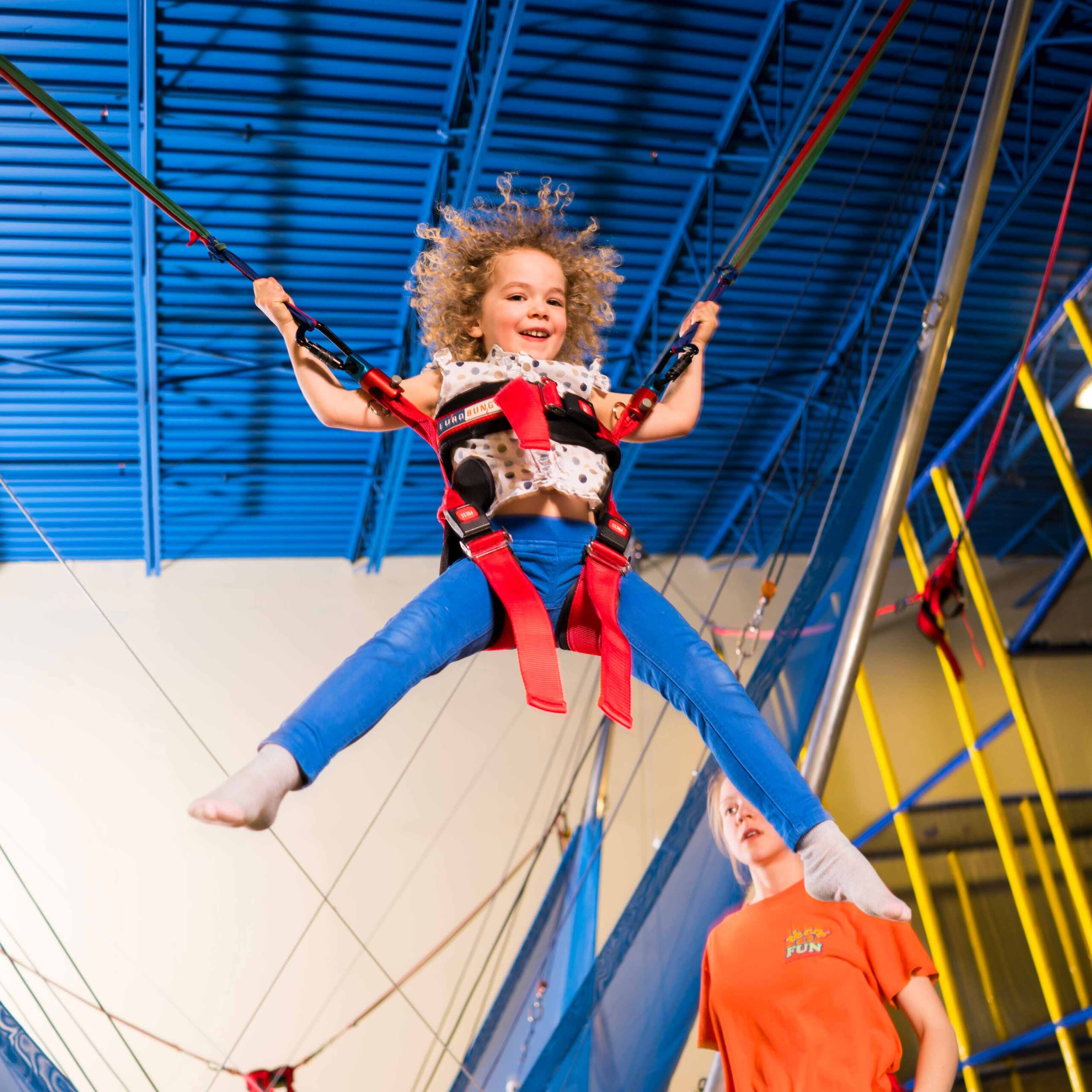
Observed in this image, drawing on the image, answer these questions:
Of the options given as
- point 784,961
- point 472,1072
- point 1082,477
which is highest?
point 1082,477

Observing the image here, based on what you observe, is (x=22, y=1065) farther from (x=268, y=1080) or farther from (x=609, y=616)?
(x=268, y=1080)

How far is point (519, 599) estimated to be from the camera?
5.22 ft

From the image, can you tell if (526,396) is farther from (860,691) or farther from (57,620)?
(57,620)

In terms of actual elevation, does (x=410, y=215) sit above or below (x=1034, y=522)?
above

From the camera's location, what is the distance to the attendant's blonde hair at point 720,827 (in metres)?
2.09

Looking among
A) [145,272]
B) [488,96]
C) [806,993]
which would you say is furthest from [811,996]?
[145,272]

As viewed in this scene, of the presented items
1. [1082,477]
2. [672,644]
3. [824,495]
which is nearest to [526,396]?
[672,644]

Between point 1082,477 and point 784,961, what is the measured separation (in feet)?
6.82

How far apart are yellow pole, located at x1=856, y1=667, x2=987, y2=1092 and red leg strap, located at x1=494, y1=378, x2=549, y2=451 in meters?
1.78

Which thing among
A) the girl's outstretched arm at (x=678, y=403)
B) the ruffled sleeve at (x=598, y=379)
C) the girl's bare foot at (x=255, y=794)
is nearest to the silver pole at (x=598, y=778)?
the girl's outstretched arm at (x=678, y=403)

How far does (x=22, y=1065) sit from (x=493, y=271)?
1538 millimetres

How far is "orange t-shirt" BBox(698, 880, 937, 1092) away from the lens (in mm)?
1802

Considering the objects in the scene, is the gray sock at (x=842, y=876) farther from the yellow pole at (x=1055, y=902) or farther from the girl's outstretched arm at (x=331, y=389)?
the yellow pole at (x=1055, y=902)

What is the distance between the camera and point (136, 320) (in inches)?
237
